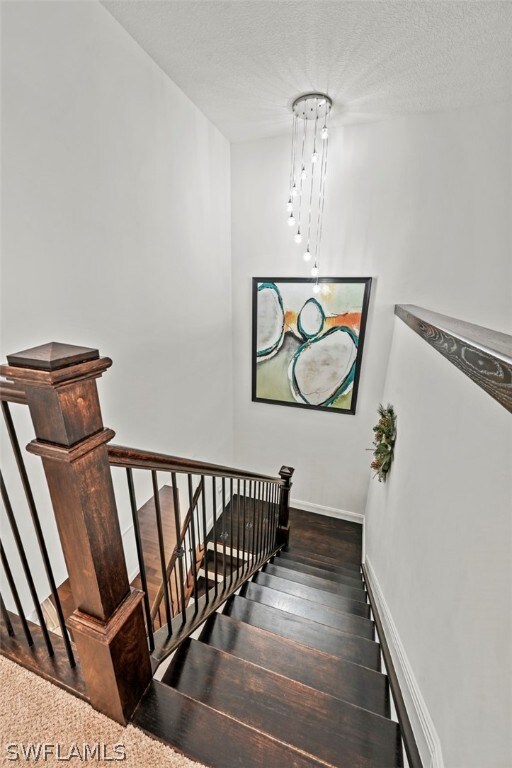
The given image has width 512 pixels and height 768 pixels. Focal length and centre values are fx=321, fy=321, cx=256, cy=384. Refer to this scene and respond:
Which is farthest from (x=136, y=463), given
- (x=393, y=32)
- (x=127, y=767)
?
(x=393, y=32)

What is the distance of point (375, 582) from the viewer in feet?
7.95

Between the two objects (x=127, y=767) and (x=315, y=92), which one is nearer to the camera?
(x=127, y=767)

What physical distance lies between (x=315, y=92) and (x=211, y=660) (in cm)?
353

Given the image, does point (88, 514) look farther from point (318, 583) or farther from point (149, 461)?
point (318, 583)

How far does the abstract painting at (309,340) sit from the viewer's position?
135 inches

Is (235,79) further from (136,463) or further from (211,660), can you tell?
(211,660)

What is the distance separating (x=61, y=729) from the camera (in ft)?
2.80

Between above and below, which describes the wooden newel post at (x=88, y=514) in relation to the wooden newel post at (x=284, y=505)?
above

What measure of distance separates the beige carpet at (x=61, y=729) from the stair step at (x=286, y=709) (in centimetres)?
31

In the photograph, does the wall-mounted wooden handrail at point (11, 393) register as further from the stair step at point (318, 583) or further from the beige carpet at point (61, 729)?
the stair step at point (318, 583)

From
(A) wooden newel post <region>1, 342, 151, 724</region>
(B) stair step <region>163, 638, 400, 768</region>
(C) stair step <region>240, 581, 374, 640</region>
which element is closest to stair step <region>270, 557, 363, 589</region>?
(C) stair step <region>240, 581, 374, 640</region>

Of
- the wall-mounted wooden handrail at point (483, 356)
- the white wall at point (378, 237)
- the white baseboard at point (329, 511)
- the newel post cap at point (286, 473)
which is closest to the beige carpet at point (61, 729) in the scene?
the wall-mounted wooden handrail at point (483, 356)

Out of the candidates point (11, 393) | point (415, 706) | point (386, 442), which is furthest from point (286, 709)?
point (386, 442)

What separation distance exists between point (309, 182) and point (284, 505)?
127 inches
